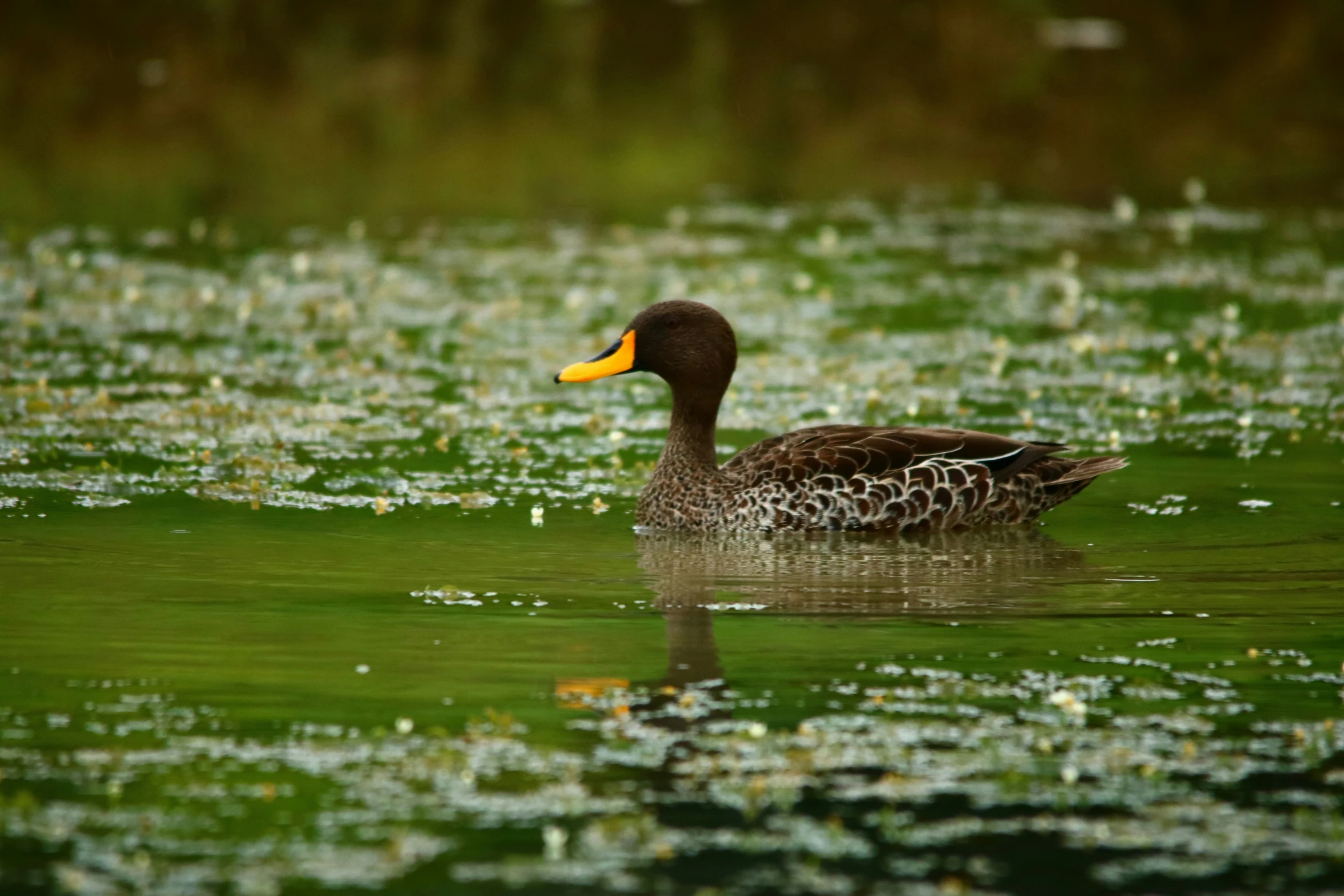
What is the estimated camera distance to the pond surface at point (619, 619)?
602 cm

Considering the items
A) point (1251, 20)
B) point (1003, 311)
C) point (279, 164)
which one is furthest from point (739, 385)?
point (1251, 20)

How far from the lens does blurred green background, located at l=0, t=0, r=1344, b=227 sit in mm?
27797

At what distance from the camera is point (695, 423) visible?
11.9 metres

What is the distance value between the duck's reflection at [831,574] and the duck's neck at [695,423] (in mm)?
689

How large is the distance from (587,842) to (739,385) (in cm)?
1023

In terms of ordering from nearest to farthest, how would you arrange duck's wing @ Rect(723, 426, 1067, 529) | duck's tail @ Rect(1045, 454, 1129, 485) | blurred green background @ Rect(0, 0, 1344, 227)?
duck's wing @ Rect(723, 426, 1067, 529), duck's tail @ Rect(1045, 454, 1129, 485), blurred green background @ Rect(0, 0, 1344, 227)

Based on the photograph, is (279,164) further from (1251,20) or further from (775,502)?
(775,502)

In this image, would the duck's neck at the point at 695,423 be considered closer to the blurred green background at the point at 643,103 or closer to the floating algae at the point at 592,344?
the floating algae at the point at 592,344

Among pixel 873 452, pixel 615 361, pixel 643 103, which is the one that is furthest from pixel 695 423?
pixel 643 103

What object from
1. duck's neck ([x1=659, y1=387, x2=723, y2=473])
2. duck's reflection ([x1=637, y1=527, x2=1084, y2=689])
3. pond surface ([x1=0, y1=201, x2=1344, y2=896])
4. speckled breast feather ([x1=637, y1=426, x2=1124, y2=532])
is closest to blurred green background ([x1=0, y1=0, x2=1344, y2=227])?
pond surface ([x1=0, y1=201, x2=1344, y2=896])

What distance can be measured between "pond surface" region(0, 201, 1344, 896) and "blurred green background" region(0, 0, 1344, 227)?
8483 millimetres

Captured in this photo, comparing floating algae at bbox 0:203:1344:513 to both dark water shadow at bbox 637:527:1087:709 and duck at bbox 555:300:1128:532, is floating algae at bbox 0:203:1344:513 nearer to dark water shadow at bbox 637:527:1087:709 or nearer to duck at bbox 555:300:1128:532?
duck at bbox 555:300:1128:532

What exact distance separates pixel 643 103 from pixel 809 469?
2144 cm

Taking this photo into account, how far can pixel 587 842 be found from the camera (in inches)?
235
